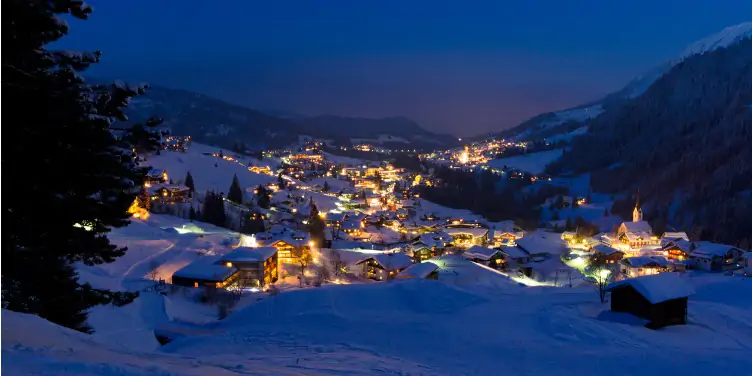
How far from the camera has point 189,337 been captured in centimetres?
1108

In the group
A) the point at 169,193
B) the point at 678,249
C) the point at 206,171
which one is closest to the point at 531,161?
the point at 206,171

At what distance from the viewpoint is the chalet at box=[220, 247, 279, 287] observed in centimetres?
3151

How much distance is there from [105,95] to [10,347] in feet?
10.1

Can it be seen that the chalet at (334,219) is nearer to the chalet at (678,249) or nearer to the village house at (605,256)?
the village house at (605,256)

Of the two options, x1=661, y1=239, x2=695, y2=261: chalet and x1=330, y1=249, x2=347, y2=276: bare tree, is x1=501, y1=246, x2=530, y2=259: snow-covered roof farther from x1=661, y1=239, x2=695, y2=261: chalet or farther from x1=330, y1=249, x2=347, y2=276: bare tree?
x1=330, y1=249, x2=347, y2=276: bare tree

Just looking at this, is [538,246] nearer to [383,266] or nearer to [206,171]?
[383,266]

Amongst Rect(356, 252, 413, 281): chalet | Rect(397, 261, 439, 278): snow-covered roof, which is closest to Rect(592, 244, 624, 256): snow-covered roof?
Rect(356, 252, 413, 281): chalet

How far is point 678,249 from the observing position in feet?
148

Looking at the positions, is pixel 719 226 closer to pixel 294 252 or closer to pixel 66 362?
pixel 294 252

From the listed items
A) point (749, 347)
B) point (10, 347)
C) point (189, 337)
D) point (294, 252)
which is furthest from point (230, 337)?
point (294, 252)

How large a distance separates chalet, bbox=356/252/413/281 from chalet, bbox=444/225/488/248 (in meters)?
18.7

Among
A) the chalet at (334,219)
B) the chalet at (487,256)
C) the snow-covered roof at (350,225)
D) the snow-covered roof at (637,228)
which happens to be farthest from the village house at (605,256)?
the chalet at (334,219)

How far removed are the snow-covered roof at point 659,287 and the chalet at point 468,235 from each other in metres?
39.0

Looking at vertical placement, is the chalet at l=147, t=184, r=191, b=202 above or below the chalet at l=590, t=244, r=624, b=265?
above
